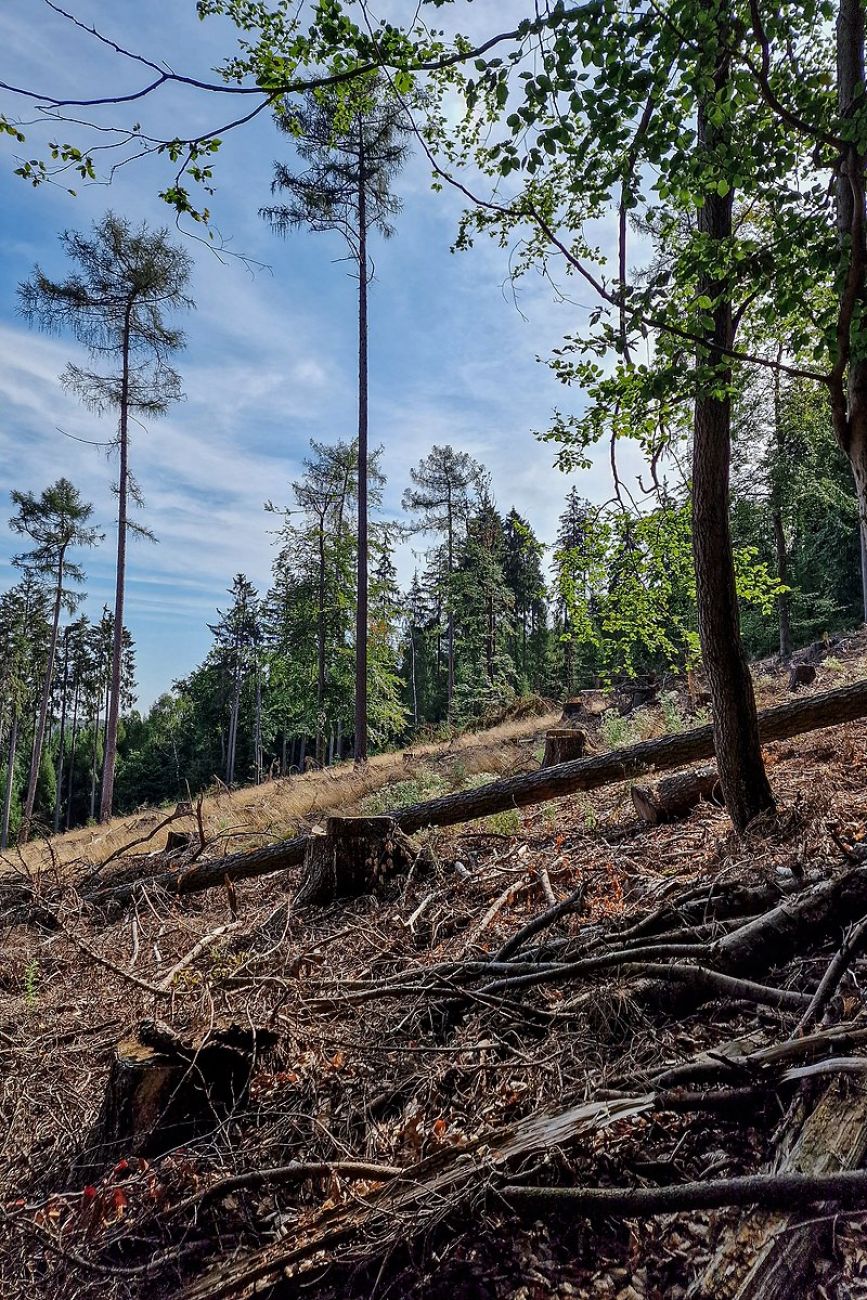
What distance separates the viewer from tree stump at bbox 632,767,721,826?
543 centimetres

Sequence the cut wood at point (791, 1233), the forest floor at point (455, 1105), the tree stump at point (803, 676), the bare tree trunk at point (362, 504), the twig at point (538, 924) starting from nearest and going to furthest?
the cut wood at point (791, 1233) → the forest floor at point (455, 1105) → the twig at point (538, 924) → the tree stump at point (803, 676) → the bare tree trunk at point (362, 504)

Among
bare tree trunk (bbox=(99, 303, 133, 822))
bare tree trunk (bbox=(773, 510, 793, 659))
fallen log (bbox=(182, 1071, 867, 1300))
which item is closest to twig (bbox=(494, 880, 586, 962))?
fallen log (bbox=(182, 1071, 867, 1300))

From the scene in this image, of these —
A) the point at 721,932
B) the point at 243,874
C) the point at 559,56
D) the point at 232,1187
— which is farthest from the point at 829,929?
the point at 243,874

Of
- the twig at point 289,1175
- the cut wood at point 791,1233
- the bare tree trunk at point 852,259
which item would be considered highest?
the bare tree trunk at point 852,259

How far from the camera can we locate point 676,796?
543 centimetres

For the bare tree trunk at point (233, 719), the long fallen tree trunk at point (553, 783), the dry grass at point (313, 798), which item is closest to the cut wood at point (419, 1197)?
the long fallen tree trunk at point (553, 783)

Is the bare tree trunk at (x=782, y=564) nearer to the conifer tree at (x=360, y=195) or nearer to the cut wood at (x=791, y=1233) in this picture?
the conifer tree at (x=360, y=195)

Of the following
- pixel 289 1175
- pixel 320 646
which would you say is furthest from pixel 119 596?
pixel 289 1175

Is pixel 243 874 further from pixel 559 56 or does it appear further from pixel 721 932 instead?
pixel 559 56

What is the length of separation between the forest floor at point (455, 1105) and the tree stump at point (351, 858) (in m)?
0.90

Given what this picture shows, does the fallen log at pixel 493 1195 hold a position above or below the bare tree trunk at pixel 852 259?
below

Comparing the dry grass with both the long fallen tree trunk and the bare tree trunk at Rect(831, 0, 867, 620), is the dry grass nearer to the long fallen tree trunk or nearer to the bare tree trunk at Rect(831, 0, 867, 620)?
the long fallen tree trunk

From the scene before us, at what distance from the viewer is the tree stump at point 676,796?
5426 millimetres

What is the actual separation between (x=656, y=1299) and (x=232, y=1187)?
1389 millimetres
